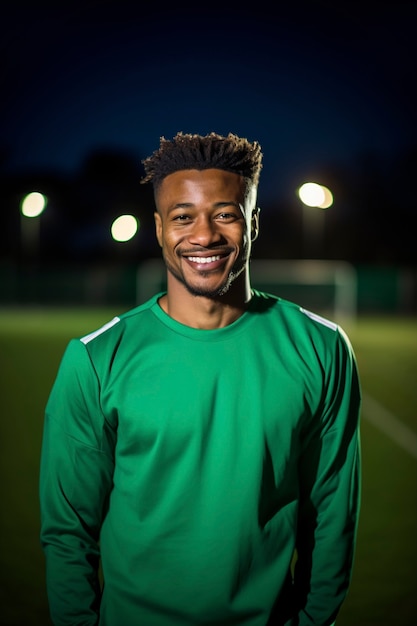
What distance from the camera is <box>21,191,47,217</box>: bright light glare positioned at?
2516 millimetres

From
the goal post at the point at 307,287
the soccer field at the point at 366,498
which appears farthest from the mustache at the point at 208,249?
the goal post at the point at 307,287

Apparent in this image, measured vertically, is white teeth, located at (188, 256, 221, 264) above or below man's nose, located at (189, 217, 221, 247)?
below

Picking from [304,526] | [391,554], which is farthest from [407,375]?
[304,526]

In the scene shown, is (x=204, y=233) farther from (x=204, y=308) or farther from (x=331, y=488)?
(x=331, y=488)

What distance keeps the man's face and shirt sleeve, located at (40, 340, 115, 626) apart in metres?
0.38

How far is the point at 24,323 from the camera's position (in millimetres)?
22703

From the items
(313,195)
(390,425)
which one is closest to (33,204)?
(313,195)

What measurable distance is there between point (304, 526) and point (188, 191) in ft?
3.44

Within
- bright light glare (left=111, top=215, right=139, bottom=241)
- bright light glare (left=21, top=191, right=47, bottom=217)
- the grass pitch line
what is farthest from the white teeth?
the grass pitch line

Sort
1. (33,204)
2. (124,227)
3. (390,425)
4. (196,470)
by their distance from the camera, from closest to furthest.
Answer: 1. (196,470)
2. (124,227)
3. (33,204)
4. (390,425)

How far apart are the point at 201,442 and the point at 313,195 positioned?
1.16 m

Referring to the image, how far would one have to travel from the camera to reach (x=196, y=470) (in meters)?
1.84

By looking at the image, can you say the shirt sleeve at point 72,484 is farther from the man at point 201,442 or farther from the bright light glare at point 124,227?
the bright light glare at point 124,227

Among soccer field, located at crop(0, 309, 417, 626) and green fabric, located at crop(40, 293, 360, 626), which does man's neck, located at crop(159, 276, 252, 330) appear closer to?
green fabric, located at crop(40, 293, 360, 626)
